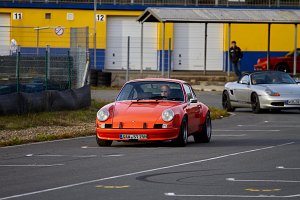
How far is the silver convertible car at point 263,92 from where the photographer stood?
30172 mm

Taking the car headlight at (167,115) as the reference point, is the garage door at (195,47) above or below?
above

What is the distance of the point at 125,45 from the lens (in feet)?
163

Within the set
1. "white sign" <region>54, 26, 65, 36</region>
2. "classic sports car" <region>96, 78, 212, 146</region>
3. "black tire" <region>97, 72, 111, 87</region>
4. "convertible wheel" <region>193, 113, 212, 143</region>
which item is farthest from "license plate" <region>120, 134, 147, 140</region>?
"black tire" <region>97, 72, 111, 87</region>

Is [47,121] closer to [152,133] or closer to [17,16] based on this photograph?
[152,133]

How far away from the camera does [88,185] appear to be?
12.5 meters

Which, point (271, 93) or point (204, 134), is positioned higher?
point (271, 93)

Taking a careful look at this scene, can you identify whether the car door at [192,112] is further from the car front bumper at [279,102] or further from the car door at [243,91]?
the car door at [243,91]

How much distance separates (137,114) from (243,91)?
45.8ft

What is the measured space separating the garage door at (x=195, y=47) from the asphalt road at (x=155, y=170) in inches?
1332

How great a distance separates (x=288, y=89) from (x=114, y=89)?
15.1 metres

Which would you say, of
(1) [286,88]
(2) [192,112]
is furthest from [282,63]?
(2) [192,112]

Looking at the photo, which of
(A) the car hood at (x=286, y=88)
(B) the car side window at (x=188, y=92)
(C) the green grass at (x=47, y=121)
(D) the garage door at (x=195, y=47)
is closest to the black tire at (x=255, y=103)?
(A) the car hood at (x=286, y=88)

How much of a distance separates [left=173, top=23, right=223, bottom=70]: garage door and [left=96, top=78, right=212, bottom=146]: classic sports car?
35.7 m

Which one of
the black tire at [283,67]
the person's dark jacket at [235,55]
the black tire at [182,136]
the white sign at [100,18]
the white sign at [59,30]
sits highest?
the white sign at [100,18]
